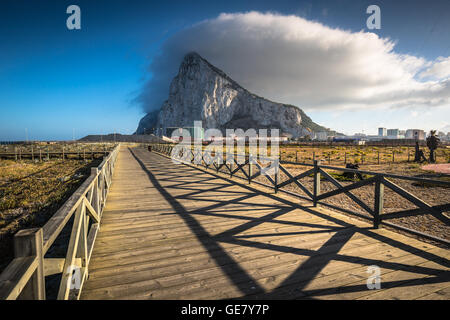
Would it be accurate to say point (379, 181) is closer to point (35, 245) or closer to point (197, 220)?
point (197, 220)

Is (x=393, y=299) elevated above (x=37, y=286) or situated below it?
below

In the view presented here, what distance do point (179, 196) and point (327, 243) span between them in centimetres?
460

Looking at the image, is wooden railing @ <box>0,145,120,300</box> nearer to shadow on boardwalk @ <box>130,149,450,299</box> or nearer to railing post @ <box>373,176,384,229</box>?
shadow on boardwalk @ <box>130,149,450,299</box>

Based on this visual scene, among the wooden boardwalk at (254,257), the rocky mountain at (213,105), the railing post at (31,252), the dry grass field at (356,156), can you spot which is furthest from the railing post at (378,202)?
the rocky mountain at (213,105)

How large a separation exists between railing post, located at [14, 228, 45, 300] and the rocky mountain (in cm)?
12106

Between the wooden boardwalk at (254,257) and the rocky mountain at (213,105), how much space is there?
387 feet

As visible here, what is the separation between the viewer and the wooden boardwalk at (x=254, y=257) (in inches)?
101

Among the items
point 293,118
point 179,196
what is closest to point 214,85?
point 293,118

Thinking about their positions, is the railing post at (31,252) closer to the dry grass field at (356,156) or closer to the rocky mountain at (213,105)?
the dry grass field at (356,156)

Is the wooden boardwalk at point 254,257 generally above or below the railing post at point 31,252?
below

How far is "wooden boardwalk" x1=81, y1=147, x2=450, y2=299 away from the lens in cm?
256

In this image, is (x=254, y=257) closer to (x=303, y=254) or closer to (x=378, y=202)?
(x=303, y=254)

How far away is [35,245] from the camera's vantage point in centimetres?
149

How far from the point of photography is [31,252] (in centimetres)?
149
